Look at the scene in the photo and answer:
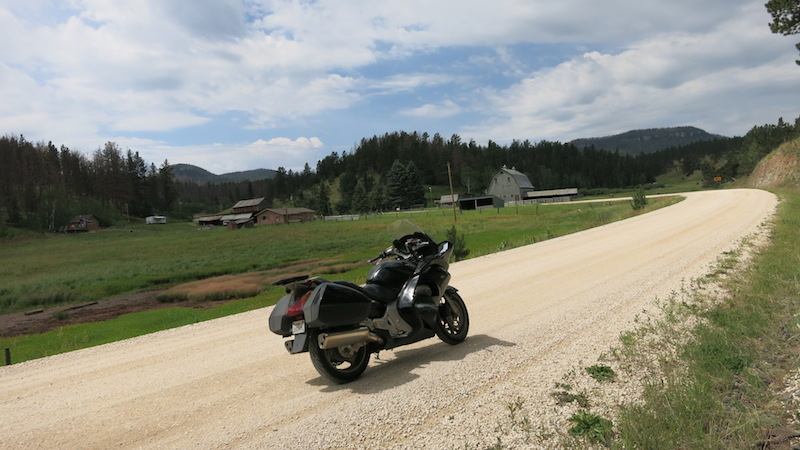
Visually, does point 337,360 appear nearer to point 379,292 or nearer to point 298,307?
point 298,307

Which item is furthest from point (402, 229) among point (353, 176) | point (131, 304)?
point (353, 176)

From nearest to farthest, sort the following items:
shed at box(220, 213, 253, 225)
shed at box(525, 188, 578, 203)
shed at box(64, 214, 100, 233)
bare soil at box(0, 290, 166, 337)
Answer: bare soil at box(0, 290, 166, 337)
shed at box(64, 214, 100, 233)
shed at box(525, 188, 578, 203)
shed at box(220, 213, 253, 225)

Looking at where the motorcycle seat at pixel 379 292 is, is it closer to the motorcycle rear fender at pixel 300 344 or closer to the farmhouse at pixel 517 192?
the motorcycle rear fender at pixel 300 344

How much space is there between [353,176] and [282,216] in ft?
212

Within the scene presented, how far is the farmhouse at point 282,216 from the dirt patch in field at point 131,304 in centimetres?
10540

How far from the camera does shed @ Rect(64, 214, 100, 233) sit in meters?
99.5

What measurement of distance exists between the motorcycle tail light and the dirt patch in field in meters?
16.2

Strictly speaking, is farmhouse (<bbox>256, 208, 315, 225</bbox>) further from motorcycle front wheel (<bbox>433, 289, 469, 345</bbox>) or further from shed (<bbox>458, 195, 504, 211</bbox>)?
motorcycle front wheel (<bbox>433, 289, 469, 345</bbox>)

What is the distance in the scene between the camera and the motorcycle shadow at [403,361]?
590cm

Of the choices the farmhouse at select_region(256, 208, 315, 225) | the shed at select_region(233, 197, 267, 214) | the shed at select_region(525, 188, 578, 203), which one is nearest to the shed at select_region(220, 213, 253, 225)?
the farmhouse at select_region(256, 208, 315, 225)

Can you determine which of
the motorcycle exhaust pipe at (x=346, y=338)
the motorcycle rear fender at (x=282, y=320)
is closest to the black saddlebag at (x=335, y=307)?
the motorcycle exhaust pipe at (x=346, y=338)

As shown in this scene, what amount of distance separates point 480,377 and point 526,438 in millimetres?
1658

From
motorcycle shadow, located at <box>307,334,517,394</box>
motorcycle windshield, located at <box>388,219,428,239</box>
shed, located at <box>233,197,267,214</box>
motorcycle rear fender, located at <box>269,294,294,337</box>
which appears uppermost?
shed, located at <box>233,197,267,214</box>

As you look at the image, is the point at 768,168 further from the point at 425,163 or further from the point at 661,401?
the point at 425,163
